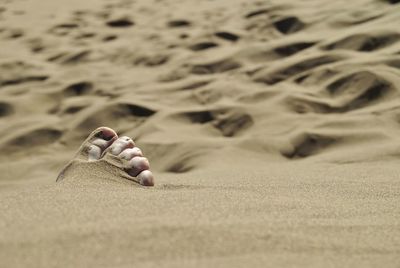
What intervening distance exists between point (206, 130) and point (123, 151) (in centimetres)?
86

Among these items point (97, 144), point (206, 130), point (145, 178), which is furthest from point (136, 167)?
point (206, 130)

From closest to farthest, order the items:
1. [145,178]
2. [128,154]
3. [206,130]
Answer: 1. [145,178]
2. [128,154]
3. [206,130]

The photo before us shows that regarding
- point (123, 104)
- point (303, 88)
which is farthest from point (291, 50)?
point (123, 104)

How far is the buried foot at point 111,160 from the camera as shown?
4.73 feet

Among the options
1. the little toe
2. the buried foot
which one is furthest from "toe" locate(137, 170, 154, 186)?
the little toe

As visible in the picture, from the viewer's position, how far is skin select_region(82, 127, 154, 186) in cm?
146

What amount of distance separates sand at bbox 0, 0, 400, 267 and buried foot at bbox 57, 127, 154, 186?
29 millimetres

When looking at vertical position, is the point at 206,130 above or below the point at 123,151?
below

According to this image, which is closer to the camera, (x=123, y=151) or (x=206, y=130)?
(x=123, y=151)

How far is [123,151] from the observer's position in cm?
157

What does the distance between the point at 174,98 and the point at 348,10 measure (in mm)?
1323

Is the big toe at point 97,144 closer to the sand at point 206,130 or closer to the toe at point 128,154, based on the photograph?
the toe at point 128,154

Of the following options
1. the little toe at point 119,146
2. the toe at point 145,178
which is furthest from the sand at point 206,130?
the little toe at point 119,146

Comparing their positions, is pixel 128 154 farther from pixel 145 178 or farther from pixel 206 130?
pixel 206 130
